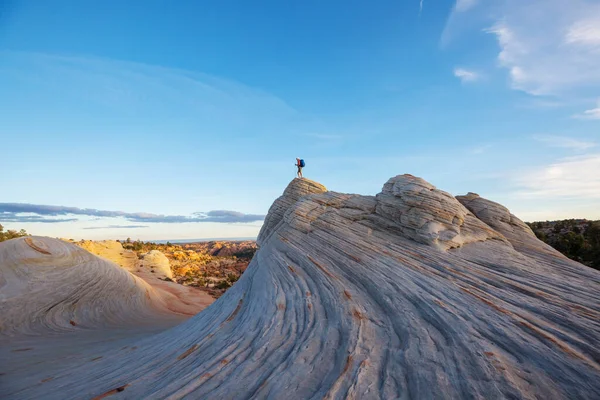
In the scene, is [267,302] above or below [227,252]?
above

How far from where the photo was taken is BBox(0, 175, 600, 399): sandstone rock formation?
4.89 m

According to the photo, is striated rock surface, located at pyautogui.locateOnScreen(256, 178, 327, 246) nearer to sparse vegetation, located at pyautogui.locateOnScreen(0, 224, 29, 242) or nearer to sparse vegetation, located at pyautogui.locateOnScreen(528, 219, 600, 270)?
sparse vegetation, located at pyautogui.locateOnScreen(528, 219, 600, 270)

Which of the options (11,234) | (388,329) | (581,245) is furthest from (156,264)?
(581,245)

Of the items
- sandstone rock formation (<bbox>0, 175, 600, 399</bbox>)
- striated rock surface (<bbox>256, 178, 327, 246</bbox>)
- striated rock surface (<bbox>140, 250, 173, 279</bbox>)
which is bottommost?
striated rock surface (<bbox>140, 250, 173, 279</bbox>)

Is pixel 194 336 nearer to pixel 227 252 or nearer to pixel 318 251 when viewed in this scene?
pixel 318 251

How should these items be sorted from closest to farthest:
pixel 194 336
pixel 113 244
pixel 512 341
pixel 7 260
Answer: pixel 512 341
pixel 194 336
pixel 7 260
pixel 113 244

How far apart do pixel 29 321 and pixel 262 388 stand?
16467mm

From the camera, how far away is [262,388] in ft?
16.0

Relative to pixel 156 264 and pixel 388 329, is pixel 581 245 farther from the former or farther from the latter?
pixel 156 264

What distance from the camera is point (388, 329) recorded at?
6.36 metres

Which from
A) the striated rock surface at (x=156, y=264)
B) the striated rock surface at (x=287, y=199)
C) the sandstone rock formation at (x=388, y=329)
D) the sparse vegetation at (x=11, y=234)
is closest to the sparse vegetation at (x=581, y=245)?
the sandstone rock formation at (x=388, y=329)

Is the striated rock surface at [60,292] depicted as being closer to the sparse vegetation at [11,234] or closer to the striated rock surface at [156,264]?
the striated rock surface at [156,264]

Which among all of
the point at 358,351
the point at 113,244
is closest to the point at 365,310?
the point at 358,351

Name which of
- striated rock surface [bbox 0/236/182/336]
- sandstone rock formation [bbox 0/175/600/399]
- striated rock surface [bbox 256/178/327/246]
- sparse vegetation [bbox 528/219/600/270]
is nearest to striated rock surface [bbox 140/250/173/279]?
striated rock surface [bbox 0/236/182/336]
